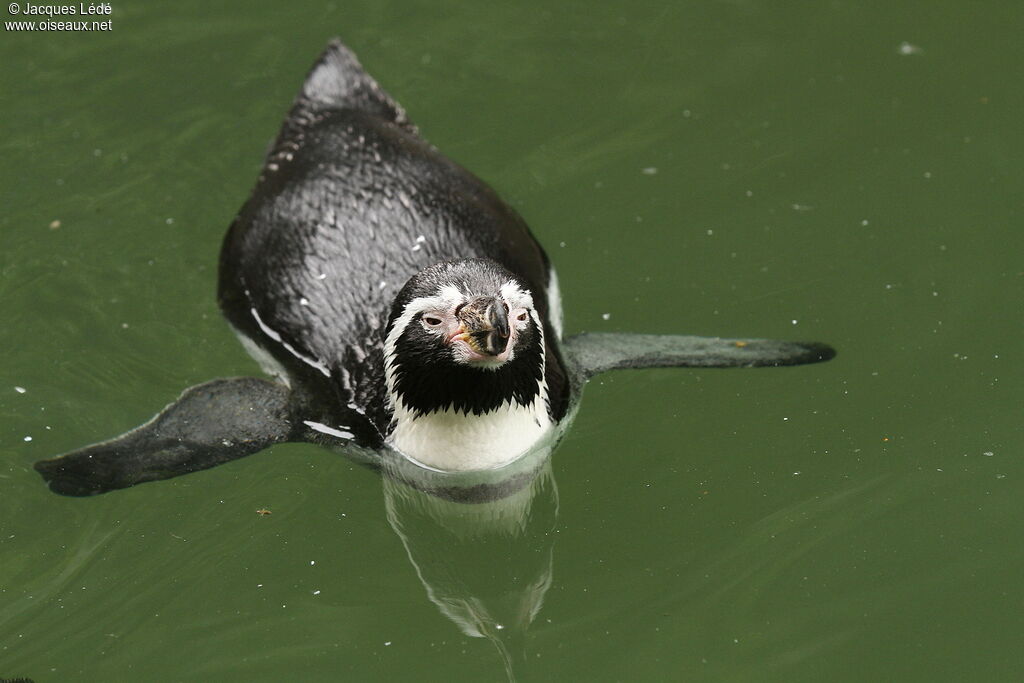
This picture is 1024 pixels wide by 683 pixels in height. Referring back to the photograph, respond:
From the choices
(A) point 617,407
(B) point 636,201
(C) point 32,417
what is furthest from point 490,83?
(C) point 32,417

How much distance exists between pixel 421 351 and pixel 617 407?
1302 mm

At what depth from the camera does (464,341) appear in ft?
15.2

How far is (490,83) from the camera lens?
8227 mm

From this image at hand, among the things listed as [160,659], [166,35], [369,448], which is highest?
[166,35]

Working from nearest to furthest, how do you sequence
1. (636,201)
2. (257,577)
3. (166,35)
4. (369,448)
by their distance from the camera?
(257,577) < (369,448) < (636,201) < (166,35)

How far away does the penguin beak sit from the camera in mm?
4527

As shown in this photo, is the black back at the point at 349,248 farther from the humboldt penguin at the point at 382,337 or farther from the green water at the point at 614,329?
the green water at the point at 614,329

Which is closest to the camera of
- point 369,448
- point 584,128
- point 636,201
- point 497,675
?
point 497,675

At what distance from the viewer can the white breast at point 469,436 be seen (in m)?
5.12

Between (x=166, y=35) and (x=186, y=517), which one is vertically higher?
(x=166, y=35)

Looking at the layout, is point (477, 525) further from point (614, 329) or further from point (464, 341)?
point (614, 329)

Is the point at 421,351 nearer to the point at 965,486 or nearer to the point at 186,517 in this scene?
the point at 186,517

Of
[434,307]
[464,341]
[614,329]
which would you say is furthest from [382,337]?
[614,329]

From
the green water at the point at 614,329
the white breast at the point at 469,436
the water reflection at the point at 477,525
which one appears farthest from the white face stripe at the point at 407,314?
the green water at the point at 614,329
